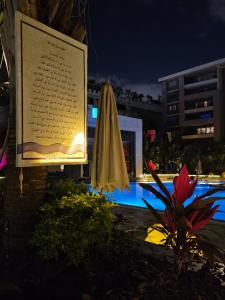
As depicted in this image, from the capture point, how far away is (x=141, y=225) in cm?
670

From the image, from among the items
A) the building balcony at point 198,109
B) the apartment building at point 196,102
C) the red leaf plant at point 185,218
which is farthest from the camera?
the building balcony at point 198,109

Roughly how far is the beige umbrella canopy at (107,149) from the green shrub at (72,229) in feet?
3.21

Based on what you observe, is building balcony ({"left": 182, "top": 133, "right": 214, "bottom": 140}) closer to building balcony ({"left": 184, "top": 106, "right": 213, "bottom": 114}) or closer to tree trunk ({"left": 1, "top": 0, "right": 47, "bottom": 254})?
building balcony ({"left": 184, "top": 106, "right": 213, "bottom": 114})

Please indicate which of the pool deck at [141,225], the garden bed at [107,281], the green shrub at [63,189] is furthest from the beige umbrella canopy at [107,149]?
the garden bed at [107,281]

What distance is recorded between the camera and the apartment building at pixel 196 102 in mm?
46031

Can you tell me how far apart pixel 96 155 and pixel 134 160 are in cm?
1768

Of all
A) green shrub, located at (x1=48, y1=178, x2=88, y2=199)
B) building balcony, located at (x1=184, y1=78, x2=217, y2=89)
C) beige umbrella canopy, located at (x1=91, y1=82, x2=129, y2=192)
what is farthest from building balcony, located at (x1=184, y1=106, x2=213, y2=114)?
green shrub, located at (x1=48, y1=178, x2=88, y2=199)

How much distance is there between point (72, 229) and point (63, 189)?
0.89 metres

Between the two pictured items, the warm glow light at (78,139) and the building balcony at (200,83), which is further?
the building balcony at (200,83)

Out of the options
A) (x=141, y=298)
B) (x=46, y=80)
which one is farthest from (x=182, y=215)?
(x=46, y=80)

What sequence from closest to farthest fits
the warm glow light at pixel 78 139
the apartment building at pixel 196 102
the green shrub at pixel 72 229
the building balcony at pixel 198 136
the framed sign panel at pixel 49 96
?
1. the green shrub at pixel 72 229
2. the framed sign panel at pixel 49 96
3. the warm glow light at pixel 78 139
4. the apartment building at pixel 196 102
5. the building balcony at pixel 198 136

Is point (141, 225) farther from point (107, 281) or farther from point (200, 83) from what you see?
point (200, 83)

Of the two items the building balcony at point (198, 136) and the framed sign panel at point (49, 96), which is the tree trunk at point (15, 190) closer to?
the framed sign panel at point (49, 96)

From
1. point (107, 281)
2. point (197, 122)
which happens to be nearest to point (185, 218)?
point (107, 281)
